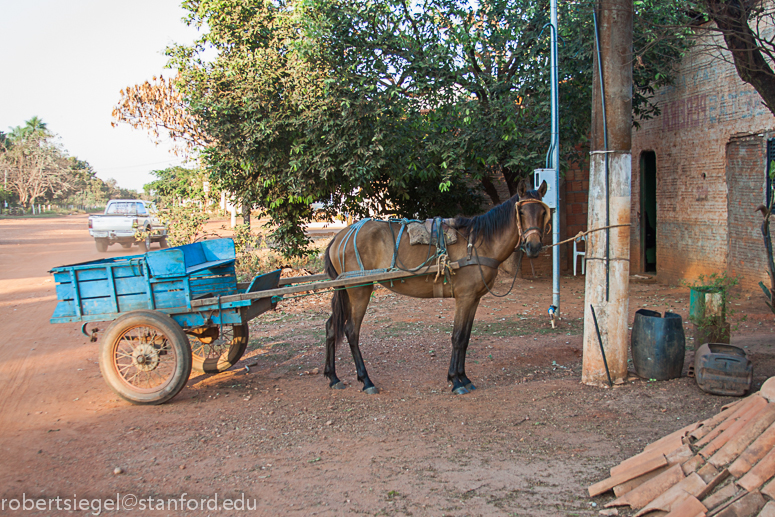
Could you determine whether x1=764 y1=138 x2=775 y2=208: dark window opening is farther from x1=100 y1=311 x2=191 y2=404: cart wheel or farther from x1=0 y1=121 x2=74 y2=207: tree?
x1=0 y1=121 x2=74 y2=207: tree

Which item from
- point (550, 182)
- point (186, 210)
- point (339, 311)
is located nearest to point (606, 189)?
point (550, 182)

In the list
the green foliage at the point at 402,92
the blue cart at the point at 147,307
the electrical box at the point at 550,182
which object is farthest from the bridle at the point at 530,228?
the green foliage at the point at 402,92

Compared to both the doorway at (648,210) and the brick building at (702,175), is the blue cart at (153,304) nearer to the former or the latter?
the brick building at (702,175)

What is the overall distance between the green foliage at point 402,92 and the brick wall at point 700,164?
59 cm

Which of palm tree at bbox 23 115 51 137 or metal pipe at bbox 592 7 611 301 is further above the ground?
palm tree at bbox 23 115 51 137

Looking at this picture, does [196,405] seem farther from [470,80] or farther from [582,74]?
[582,74]

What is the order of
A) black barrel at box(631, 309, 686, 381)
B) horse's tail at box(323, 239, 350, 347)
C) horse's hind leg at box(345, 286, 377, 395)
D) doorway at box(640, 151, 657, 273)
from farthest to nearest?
doorway at box(640, 151, 657, 273) → horse's tail at box(323, 239, 350, 347) → horse's hind leg at box(345, 286, 377, 395) → black barrel at box(631, 309, 686, 381)

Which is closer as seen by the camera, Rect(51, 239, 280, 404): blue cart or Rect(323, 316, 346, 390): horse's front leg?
Rect(51, 239, 280, 404): blue cart

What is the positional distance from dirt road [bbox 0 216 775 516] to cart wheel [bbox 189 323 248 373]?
21cm

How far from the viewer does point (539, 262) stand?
13.0 m

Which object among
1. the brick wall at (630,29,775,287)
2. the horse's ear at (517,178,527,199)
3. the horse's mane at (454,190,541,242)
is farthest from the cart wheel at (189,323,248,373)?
the brick wall at (630,29,775,287)

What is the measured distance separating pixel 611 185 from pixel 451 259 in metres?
1.78

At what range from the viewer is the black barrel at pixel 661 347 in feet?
17.1

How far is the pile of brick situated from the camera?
2.77 m
